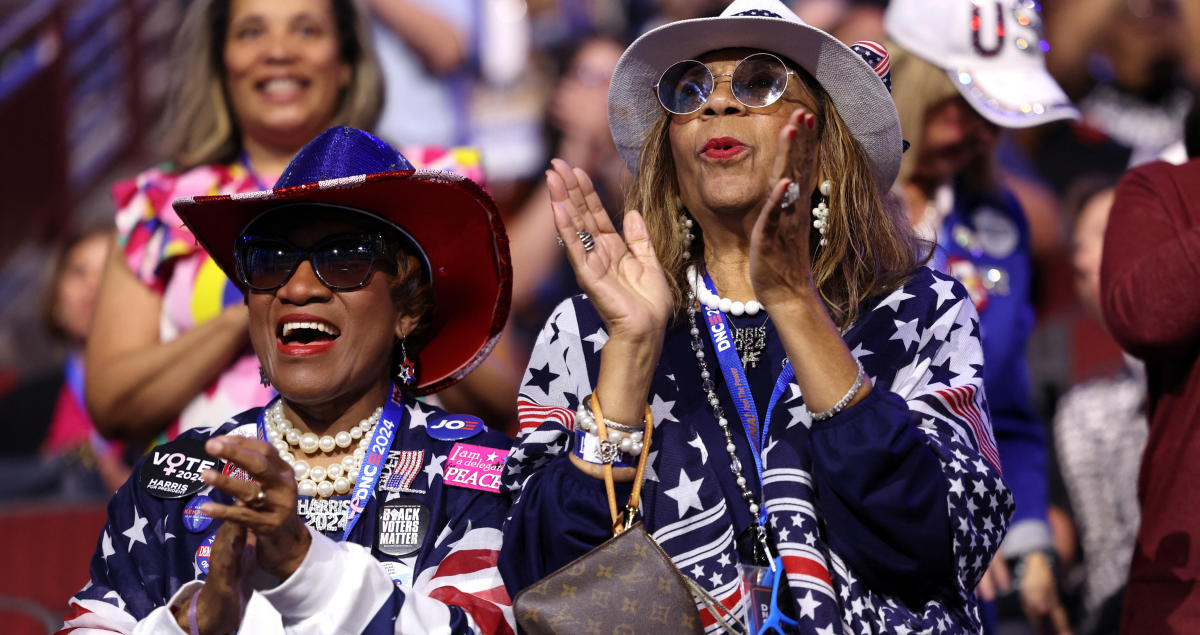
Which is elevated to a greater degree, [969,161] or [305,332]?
[305,332]

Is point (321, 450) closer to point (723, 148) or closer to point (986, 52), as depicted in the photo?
point (723, 148)

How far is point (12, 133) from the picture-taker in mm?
7277

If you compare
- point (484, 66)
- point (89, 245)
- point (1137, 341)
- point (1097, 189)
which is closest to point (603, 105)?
point (484, 66)

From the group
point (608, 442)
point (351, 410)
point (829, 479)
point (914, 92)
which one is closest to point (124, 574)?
point (351, 410)

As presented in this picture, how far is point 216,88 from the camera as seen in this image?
4316 mm

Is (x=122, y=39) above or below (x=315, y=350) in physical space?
below

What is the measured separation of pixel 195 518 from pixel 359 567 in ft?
1.95

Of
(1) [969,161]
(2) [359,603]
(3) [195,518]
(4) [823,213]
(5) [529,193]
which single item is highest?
(4) [823,213]

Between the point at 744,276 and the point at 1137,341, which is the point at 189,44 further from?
the point at 1137,341

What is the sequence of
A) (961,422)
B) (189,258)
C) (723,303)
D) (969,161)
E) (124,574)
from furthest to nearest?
(969,161)
(189,258)
(723,303)
(124,574)
(961,422)

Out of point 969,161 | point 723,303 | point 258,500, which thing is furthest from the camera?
point 969,161

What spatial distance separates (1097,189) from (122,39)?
5035 millimetres

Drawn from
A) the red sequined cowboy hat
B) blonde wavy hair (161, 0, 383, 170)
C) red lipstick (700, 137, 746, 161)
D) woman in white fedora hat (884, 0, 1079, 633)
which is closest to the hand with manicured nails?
the red sequined cowboy hat

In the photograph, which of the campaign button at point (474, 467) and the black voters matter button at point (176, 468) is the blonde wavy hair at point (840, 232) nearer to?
the campaign button at point (474, 467)
